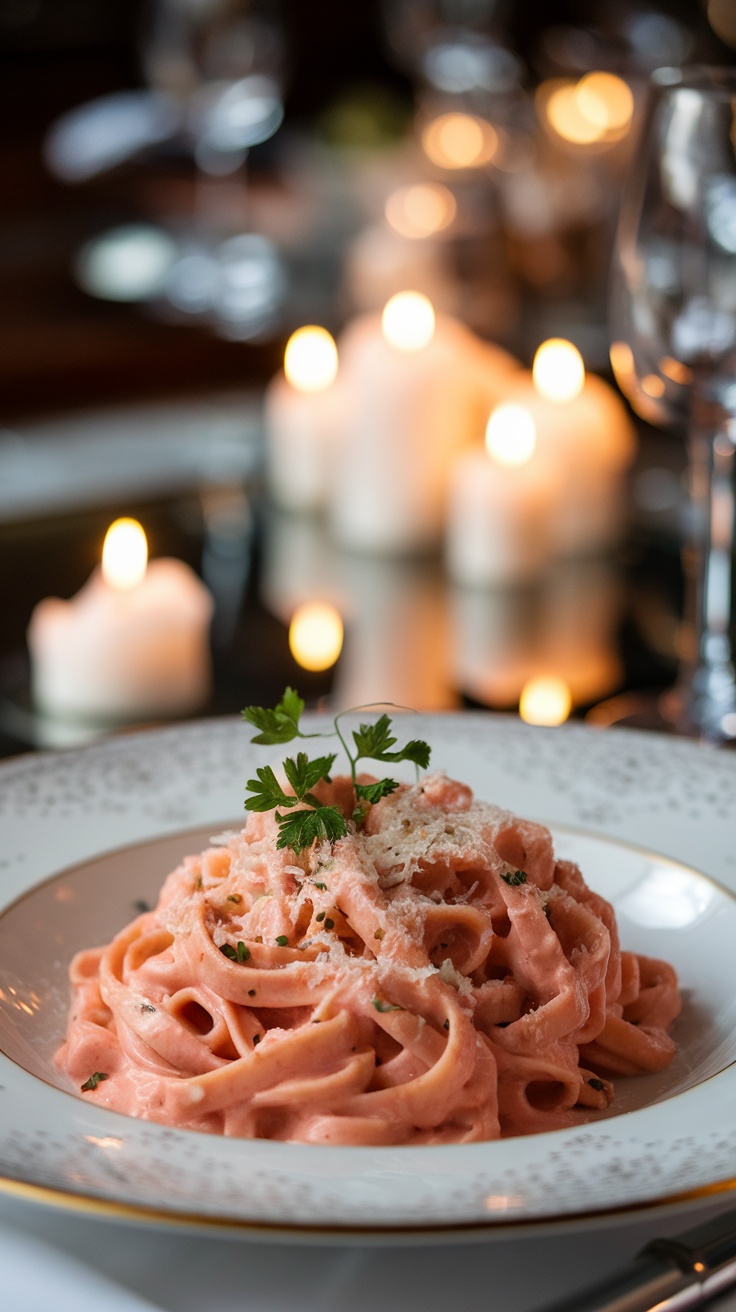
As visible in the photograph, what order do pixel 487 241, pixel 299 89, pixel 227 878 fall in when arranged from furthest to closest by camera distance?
pixel 299 89 → pixel 487 241 → pixel 227 878

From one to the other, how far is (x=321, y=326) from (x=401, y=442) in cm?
131

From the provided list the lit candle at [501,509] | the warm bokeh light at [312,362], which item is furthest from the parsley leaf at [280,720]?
the warm bokeh light at [312,362]

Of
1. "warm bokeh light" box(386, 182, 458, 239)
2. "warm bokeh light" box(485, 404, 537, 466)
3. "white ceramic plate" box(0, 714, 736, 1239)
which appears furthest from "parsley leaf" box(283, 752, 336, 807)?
"warm bokeh light" box(386, 182, 458, 239)

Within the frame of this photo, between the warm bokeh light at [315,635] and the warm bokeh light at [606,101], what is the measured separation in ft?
8.04

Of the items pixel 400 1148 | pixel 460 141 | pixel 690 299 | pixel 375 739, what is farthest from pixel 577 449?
pixel 460 141

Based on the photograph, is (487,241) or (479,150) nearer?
(487,241)

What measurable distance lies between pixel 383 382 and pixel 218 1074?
1747mm

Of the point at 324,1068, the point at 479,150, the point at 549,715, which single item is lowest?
the point at 549,715

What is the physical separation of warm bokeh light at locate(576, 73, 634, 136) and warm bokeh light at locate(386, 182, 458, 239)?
44 cm

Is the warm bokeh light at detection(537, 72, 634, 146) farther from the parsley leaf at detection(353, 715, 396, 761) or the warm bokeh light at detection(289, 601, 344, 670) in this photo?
the parsley leaf at detection(353, 715, 396, 761)

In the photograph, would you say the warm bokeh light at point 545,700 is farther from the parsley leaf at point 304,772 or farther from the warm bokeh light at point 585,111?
the warm bokeh light at point 585,111

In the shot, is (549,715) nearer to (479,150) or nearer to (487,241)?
(487,241)

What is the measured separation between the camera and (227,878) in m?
1.29

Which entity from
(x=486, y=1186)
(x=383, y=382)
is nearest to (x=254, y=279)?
(x=383, y=382)
